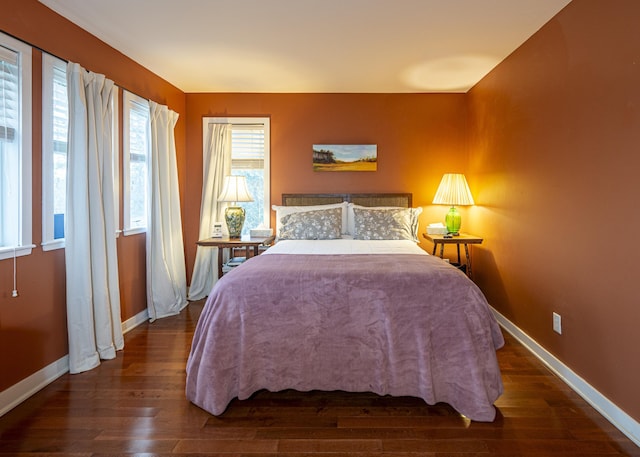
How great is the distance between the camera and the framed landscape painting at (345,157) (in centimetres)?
468

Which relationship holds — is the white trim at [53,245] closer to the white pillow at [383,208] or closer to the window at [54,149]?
the window at [54,149]

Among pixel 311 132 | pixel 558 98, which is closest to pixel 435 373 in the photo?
pixel 558 98

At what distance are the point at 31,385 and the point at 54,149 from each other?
5.09 ft

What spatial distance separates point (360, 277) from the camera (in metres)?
2.39

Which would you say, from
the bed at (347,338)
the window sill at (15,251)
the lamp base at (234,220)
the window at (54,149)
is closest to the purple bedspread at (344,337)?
the bed at (347,338)

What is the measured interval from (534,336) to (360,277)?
1693mm

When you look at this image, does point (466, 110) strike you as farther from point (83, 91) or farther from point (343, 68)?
point (83, 91)

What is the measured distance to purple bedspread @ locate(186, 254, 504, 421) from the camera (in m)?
2.23

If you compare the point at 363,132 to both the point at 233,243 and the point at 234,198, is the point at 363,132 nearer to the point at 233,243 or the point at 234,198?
the point at 234,198

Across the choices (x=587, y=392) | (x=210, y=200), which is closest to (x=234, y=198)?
(x=210, y=200)

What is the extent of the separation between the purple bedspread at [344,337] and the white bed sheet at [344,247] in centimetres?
82

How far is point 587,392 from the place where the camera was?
238 centimetres

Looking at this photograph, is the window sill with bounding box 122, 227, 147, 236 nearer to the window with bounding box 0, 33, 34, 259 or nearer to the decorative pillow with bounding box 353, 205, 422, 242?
the window with bounding box 0, 33, 34, 259

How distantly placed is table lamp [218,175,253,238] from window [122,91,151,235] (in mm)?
847
